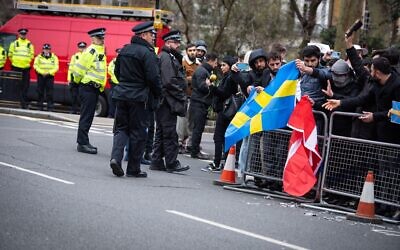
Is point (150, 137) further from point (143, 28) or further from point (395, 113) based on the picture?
point (395, 113)

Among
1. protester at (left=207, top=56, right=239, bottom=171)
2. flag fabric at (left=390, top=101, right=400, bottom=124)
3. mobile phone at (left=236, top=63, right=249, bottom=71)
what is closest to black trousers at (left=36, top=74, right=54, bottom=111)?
protester at (left=207, top=56, right=239, bottom=171)

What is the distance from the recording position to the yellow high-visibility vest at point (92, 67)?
14.3 meters

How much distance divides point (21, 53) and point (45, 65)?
0.76m

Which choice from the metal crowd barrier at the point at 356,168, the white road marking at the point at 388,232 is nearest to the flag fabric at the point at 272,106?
the metal crowd barrier at the point at 356,168

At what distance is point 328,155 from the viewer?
10.8 metres

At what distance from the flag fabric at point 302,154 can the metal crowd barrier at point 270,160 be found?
156 mm

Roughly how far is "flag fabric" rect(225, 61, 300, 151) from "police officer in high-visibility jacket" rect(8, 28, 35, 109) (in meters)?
13.6

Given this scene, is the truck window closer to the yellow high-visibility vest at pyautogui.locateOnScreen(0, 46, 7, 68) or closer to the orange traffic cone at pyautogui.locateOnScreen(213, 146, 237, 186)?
the yellow high-visibility vest at pyautogui.locateOnScreen(0, 46, 7, 68)

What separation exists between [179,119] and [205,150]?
1335 millimetres

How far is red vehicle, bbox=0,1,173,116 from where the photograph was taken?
81.7ft

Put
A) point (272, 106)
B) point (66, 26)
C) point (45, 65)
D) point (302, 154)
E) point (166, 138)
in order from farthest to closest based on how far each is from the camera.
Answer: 1. point (66, 26)
2. point (45, 65)
3. point (166, 138)
4. point (272, 106)
5. point (302, 154)

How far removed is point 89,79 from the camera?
1437 centimetres

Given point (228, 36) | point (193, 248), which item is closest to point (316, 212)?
point (193, 248)

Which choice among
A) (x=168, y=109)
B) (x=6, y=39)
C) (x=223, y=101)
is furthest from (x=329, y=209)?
(x=6, y=39)
